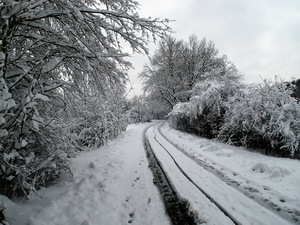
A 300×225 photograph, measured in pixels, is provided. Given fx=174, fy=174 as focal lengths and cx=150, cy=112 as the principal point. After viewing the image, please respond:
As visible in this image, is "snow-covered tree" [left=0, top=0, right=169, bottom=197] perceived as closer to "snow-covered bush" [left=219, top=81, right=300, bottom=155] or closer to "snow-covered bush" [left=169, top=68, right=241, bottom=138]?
"snow-covered bush" [left=219, top=81, right=300, bottom=155]

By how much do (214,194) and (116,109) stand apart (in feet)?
33.2

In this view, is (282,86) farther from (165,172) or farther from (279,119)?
(165,172)

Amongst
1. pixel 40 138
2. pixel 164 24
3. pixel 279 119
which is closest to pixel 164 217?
pixel 40 138

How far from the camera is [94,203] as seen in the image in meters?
3.58

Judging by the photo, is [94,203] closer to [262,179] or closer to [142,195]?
[142,195]

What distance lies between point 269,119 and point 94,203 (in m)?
7.75

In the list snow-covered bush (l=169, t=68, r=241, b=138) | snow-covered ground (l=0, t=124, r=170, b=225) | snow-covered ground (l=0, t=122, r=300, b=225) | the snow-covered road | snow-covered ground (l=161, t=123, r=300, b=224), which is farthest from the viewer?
snow-covered bush (l=169, t=68, r=241, b=138)

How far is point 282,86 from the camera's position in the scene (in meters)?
7.72

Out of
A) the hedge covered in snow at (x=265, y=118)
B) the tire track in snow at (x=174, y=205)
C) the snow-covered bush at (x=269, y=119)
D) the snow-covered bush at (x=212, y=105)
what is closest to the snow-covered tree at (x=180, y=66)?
the snow-covered bush at (x=212, y=105)

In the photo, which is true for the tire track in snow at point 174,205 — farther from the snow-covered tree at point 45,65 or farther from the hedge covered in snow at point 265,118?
the hedge covered in snow at point 265,118

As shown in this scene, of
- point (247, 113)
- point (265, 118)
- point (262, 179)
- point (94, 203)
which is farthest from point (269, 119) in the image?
point (94, 203)

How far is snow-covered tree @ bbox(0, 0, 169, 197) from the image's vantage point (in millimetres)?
2357

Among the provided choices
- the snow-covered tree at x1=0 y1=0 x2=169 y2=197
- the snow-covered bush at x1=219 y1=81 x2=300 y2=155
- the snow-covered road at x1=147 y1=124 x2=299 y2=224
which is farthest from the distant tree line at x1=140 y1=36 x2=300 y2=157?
the snow-covered road at x1=147 y1=124 x2=299 y2=224

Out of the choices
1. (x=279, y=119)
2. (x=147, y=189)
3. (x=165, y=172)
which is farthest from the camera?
(x=279, y=119)
